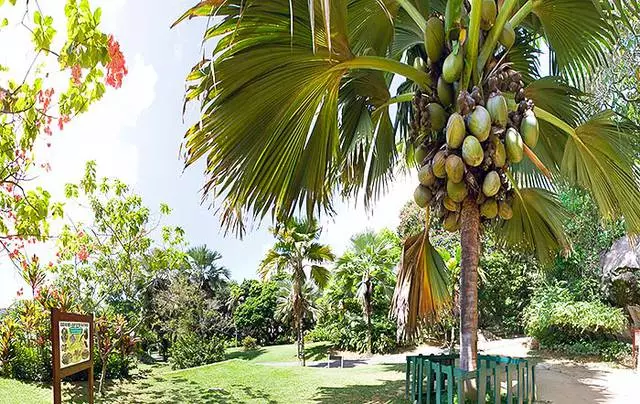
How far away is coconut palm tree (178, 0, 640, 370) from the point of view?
10.5ft

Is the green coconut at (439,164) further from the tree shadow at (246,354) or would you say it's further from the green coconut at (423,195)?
the tree shadow at (246,354)

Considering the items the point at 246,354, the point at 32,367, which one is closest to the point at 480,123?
the point at 32,367

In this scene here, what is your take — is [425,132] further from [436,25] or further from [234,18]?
[234,18]

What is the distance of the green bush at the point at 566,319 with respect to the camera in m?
11.1

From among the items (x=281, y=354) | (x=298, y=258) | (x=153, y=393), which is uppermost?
(x=298, y=258)

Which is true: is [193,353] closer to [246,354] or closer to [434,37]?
[246,354]

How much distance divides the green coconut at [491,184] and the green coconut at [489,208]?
16cm

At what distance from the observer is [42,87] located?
313 centimetres

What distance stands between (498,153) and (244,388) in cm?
669

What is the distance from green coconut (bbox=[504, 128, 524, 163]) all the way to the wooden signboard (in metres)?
3.96

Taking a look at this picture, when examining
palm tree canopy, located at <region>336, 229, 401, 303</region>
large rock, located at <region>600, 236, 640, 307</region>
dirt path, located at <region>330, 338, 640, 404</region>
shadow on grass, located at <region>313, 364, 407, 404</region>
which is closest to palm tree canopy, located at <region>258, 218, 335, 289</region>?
palm tree canopy, located at <region>336, 229, 401, 303</region>

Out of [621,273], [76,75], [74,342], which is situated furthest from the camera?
[621,273]

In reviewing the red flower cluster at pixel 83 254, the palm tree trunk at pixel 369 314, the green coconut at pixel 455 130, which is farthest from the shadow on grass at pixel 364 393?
the palm tree trunk at pixel 369 314

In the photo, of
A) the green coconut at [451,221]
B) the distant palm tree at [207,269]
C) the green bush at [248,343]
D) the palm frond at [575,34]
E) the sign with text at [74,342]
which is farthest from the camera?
the distant palm tree at [207,269]
